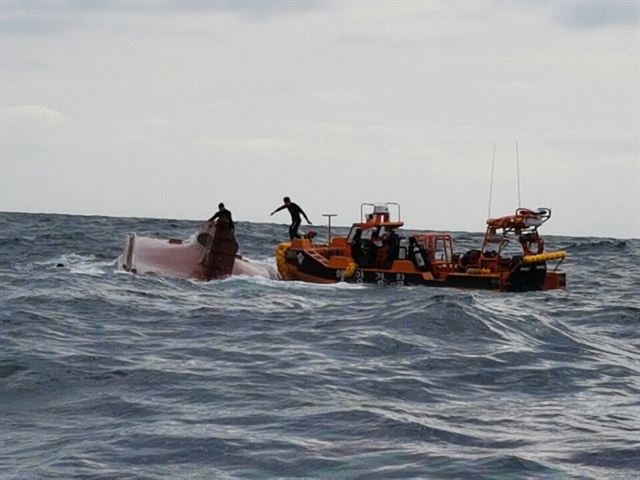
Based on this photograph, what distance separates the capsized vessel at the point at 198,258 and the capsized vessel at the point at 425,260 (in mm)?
1682

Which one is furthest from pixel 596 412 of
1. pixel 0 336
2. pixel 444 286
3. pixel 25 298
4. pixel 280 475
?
pixel 444 286

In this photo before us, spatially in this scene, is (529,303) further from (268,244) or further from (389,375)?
(268,244)

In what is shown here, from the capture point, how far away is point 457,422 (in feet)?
33.1

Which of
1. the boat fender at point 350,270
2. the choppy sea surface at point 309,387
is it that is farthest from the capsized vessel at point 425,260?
the choppy sea surface at point 309,387

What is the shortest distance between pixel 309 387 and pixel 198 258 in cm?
1535

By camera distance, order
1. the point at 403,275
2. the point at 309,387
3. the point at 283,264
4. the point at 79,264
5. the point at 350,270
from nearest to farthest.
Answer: the point at 309,387, the point at 403,275, the point at 350,270, the point at 283,264, the point at 79,264

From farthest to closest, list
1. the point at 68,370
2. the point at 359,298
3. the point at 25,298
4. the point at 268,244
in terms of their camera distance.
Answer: the point at 268,244, the point at 359,298, the point at 25,298, the point at 68,370

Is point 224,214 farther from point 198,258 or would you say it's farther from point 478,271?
point 478,271

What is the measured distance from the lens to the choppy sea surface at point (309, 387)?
8688mm

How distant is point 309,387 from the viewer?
11492 mm

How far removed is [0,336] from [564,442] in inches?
316

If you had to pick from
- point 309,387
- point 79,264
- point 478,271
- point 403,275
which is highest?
point 478,271

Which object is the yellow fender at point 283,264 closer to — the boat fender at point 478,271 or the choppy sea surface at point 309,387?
the boat fender at point 478,271

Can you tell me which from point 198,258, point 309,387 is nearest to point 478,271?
point 198,258
